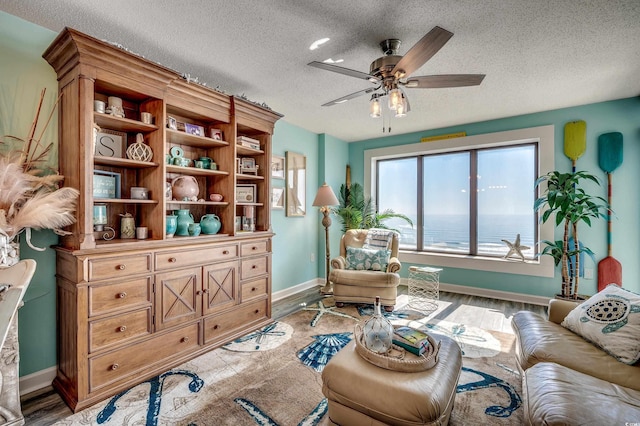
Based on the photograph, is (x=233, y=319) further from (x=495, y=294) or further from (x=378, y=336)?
(x=495, y=294)

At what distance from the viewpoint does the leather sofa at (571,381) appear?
120 cm

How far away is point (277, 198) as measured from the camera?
4.25 metres

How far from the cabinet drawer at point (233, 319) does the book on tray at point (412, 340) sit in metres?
1.70

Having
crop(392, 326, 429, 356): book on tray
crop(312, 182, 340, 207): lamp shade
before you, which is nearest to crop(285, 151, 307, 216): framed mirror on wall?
crop(312, 182, 340, 207): lamp shade

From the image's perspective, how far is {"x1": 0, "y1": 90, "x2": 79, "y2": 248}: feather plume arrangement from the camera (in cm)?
174

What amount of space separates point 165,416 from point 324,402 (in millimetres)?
998

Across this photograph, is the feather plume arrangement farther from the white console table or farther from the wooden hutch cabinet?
the white console table

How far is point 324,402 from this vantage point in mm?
1966

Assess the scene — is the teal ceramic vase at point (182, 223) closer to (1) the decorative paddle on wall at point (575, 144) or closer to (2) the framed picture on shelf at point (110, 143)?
(2) the framed picture on shelf at point (110, 143)

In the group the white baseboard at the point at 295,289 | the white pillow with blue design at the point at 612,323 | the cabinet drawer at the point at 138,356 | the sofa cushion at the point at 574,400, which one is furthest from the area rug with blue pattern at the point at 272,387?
the white baseboard at the point at 295,289

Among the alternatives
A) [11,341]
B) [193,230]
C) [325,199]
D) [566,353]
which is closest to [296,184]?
[325,199]

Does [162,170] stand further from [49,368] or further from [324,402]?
[324,402]

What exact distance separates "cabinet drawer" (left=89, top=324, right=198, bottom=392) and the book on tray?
178 centimetres

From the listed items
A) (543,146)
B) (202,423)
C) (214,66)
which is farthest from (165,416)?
(543,146)
